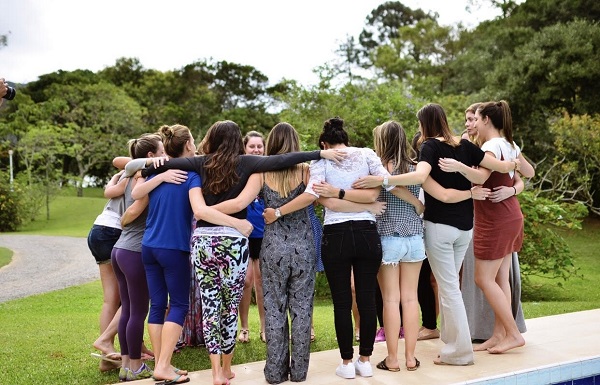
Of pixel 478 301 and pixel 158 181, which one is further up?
pixel 158 181

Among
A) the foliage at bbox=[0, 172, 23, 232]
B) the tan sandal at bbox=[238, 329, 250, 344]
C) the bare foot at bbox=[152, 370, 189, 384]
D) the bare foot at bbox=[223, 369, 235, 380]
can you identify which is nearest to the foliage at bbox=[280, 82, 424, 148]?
the tan sandal at bbox=[238, 329, 250, 344]

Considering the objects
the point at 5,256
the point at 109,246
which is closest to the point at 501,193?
the point at 109,246

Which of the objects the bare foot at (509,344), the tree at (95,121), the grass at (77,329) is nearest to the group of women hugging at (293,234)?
the bare foot at (509,344)

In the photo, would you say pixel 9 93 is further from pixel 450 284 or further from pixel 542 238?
pixel 542 238

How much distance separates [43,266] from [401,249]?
1338 centimetres

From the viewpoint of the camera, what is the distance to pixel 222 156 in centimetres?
420

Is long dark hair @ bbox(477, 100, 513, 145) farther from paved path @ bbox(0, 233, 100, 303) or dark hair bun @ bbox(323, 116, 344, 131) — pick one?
paved path @ bbox(0, 233, 100, 303)

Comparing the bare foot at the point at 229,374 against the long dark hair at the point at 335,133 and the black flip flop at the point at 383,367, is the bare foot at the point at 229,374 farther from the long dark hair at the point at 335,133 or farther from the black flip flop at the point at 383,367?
the long dark hair at the point at 335,133

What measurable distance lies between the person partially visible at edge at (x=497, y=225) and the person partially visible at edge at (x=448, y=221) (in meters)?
0.28

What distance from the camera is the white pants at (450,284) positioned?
4.57m

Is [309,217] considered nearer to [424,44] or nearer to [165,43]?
[165,43]

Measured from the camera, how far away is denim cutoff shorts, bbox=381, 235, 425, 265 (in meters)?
4.48

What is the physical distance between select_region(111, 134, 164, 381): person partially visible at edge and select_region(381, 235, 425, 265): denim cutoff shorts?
1669 mm

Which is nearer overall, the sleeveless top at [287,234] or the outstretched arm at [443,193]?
the sleeveless top at [287,234]
